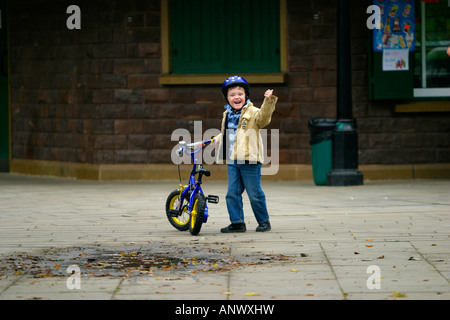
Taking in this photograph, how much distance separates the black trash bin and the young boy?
16.1 feet

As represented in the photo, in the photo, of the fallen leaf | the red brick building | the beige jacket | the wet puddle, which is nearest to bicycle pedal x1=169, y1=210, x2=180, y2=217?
the beige jacket

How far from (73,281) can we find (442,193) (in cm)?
733

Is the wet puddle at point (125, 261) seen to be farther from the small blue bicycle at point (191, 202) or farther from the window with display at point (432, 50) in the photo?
the window with display at point (432, 50)

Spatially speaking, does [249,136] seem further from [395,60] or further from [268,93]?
[395,60]

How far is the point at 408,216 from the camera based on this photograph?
10.1 metres

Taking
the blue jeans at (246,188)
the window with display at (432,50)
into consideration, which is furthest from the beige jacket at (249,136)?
the window with display at (432,50)

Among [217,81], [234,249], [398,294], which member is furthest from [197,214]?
[217,81]

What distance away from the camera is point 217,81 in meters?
15.0

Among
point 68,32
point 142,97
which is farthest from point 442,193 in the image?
point 68,32

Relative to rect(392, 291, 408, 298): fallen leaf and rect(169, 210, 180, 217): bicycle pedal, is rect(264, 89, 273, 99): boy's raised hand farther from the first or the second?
rect(392, 291, 408, 298): fallen leaf

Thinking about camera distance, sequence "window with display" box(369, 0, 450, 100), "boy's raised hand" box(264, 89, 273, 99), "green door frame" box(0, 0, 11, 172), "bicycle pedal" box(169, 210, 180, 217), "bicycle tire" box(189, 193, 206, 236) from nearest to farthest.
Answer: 1. "boy's raised hand" box(264, 89, 273, 99)
2. "bicycle tire" box(189, 193, 206, 236)
3. "bicycle pedal" box(169, 210, 180, 217)
4. "window with display" box(369, 0, 450, 100)
5. "green door frame" box(0, 0, 11, 172)

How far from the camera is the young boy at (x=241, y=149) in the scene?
902 cm

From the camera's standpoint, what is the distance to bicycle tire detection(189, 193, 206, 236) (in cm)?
879

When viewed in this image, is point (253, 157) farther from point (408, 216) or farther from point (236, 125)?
point (408, 216)
